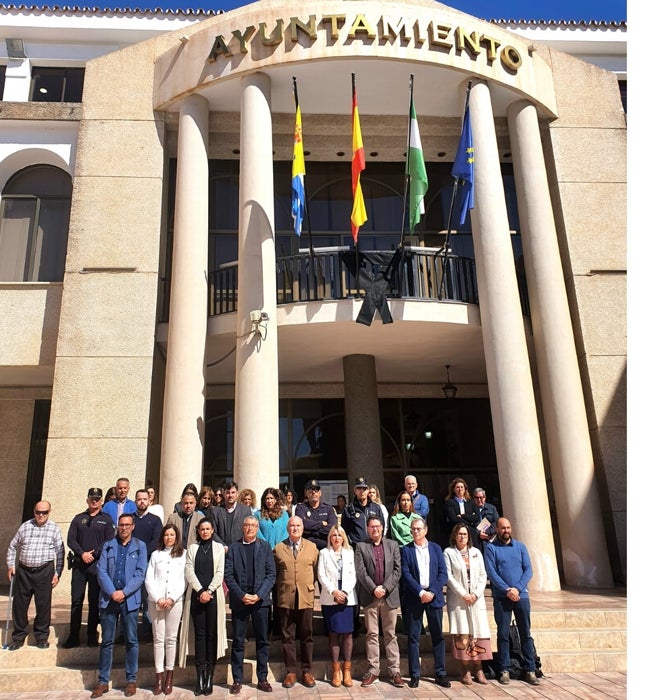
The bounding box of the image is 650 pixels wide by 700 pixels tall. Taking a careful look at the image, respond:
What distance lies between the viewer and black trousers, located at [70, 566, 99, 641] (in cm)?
692

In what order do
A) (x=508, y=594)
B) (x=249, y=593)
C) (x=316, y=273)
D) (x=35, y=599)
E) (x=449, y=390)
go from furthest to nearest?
(x=449, y=390)
(x=316, y=273)
(x=35, y=599)
(x=508, y=594)
(x=249, y=593)

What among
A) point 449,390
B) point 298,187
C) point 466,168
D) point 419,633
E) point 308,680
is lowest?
point 308,680

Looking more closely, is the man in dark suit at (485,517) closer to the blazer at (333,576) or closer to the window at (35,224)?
the blazer at (333,576)

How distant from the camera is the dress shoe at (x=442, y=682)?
6098 mm

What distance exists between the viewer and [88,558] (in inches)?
277

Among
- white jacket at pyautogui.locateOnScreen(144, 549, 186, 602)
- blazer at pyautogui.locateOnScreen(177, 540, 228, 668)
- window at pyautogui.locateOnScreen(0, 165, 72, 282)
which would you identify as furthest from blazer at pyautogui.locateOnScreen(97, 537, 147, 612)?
window at pyautogui.locateOnScreen(0, 165, 72, 282)

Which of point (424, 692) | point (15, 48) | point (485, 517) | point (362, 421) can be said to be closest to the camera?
point (424, 692)

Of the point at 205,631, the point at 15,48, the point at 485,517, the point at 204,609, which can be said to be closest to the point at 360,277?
the point at 485,517

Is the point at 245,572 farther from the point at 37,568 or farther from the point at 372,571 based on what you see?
the point at 37,568

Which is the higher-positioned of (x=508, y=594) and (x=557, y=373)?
(x=557, y=373)

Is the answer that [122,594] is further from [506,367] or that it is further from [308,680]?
[506,367]

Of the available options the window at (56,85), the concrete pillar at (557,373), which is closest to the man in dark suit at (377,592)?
the concrete pillar at (557,373)

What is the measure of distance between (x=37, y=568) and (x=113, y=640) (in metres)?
1.76

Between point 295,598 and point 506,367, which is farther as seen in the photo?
point 506,367
